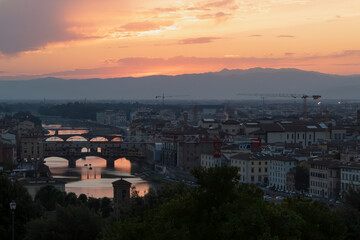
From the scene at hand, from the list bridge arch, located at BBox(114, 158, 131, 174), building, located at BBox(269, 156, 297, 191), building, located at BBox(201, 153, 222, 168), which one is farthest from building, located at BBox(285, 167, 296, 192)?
bridge arch, located at BBox(114, 158, 131, 174)

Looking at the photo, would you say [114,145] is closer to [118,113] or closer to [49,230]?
[49,230]

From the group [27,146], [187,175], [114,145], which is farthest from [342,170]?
[114,145]

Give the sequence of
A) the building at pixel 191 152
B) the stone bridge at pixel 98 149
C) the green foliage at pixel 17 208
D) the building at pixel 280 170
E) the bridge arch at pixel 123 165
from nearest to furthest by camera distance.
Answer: the green foliage at pixel 17 208 < the building at pixel 280 170 < the building at pixel 191 152 < the bridge arch at pixel 123 165 < the stone bridge at pixel 98 149

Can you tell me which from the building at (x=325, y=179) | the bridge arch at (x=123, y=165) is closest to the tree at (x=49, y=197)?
the building at (x=325, y=179)

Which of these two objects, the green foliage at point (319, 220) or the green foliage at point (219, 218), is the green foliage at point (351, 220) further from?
the green foliage at point (219, 218)

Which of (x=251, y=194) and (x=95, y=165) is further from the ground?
(x=251, y=194)

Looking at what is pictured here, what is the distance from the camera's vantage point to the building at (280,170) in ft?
68.0

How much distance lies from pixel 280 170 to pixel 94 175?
7.21 m

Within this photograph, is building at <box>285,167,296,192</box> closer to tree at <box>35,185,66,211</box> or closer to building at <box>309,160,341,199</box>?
building at <box>309,160,341,199</box>

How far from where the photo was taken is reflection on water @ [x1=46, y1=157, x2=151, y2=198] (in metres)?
21.1

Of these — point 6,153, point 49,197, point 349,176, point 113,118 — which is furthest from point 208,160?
point 113,118

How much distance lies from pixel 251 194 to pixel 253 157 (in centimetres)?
1513

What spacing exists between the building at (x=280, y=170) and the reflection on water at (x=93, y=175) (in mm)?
3191

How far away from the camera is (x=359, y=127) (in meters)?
35.8
